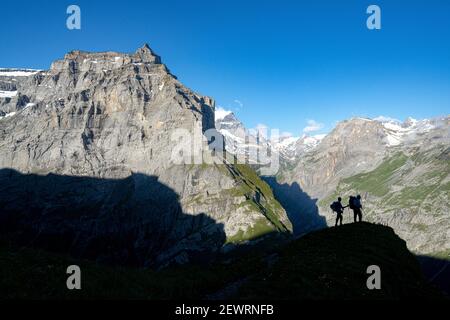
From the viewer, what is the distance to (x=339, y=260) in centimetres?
3481

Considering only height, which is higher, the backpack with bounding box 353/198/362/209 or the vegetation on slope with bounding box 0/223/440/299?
the backpack with bounding box 353/198/362/209

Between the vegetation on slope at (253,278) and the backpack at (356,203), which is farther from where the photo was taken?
the backpack at (356,203)

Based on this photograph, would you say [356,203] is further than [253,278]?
Yes

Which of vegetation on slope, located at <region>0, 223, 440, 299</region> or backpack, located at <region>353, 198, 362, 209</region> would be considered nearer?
vegetation on slope, located at <region>0, 223, 440, 299</region>

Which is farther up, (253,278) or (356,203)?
(356,203)

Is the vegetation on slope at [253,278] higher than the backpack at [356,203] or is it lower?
lower
